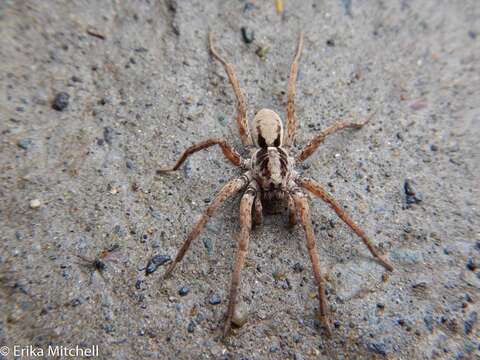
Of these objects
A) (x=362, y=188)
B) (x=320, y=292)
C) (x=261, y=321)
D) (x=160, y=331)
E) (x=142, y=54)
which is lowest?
(x=160, y=331)

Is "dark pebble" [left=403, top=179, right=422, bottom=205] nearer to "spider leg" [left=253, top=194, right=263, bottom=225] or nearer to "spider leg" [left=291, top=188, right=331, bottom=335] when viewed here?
"spider leg" [left=291, top=188, right=331, bottom=335]

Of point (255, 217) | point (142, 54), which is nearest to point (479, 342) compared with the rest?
point (255, 217)

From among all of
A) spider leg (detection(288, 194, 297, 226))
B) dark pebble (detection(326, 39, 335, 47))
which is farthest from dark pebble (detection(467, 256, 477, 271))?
dark pebble (detection(326, 39, 335, 47))

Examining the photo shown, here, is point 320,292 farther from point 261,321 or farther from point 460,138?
point 460,138

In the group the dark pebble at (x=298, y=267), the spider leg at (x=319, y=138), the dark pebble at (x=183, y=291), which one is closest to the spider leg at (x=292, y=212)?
the dark pebble at (x=298, y=267)

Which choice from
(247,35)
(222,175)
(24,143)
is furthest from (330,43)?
(24,143)

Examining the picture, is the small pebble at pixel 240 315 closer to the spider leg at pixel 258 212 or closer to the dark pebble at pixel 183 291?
the dark pebble at pixel 183 291

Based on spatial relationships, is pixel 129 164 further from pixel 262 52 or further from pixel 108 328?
pixel 262 52
